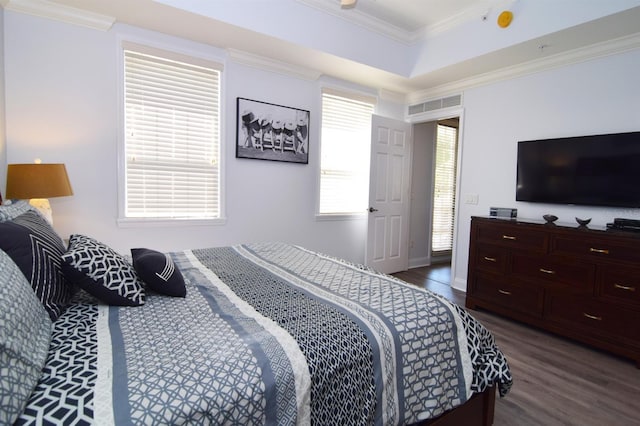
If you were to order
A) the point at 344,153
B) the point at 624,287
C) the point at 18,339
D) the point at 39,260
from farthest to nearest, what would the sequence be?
the point at 344,153, the point at 624,287, the point at 39,260, the point at 18,339

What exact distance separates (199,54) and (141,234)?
183 centimetres

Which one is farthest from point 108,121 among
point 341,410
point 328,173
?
point 341,410

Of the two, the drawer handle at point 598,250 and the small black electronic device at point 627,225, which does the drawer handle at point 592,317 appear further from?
the small black electronic device at point 627,225

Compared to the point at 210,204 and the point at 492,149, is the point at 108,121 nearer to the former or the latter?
the point at 210,204

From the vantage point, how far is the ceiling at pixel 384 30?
8.55 ft

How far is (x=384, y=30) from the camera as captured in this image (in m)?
3.69

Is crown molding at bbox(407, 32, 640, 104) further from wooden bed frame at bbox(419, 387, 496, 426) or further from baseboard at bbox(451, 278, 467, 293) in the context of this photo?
wooden bed frame at bbox(419, 387, 496, 426)

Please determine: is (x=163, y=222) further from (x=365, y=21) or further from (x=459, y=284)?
(x=459, y=284)

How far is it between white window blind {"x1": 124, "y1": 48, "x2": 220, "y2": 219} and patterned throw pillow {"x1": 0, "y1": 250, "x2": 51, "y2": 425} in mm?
2090

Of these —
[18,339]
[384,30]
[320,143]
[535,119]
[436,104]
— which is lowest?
[18,339]

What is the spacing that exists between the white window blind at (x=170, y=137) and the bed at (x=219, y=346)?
58.1 inches

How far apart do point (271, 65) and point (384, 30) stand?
1341mm

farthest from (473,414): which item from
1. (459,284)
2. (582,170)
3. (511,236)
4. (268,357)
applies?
(459,284)

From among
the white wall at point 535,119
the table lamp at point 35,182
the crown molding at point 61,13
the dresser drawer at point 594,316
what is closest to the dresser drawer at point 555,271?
the dresser drawer at point 594,316
